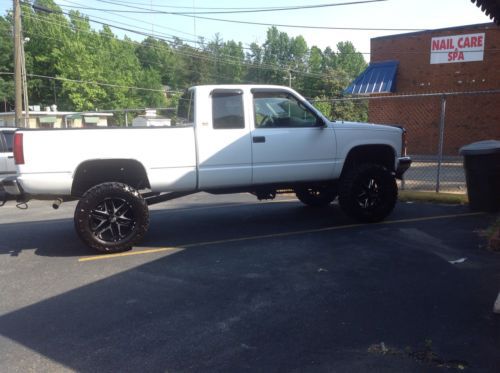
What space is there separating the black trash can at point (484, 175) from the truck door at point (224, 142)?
4.29 meters

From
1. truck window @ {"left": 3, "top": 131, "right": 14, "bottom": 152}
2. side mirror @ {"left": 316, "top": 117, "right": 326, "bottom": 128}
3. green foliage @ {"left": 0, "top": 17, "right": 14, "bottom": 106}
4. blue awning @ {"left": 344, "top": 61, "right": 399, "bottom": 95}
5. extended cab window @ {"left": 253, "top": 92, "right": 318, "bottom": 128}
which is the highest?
green foliage @ {"left": 0, "top": 17, "right": 14, "bottom": 106}

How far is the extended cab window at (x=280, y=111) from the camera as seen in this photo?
6.87 meters

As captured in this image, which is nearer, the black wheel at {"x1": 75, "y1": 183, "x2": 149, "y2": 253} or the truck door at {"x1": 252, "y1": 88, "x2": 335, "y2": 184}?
the black wheel at {"x1": 75, "y1": 183, "x2": 149, "y2": 253}

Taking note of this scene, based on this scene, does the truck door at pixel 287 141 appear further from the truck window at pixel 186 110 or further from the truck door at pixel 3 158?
the truck door at pixel 3 158

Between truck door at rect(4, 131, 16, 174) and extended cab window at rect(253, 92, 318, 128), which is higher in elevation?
extended cab window at rect(253, 92, 318, 128)

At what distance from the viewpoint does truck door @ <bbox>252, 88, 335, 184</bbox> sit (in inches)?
268

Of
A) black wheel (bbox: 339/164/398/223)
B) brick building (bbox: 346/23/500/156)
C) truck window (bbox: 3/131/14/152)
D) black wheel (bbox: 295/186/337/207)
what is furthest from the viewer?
brick building (bbox: 346/23/500/156)

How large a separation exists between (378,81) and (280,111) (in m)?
14.2

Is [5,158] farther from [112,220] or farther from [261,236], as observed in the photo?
[261,236]

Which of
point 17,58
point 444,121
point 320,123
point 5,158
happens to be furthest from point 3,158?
point 444,121

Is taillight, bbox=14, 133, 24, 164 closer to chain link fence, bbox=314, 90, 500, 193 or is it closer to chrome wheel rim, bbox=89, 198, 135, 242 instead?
chrome wheel rim, bbox=89, 198, 135, 242

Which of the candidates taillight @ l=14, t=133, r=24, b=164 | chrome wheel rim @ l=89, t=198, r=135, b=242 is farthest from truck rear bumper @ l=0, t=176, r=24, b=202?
chrome wheel rim @ l=89, t=198, r=135, b=242

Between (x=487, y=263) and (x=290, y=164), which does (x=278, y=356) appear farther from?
(x=290, y=164)

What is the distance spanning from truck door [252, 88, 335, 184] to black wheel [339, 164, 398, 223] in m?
0.40
